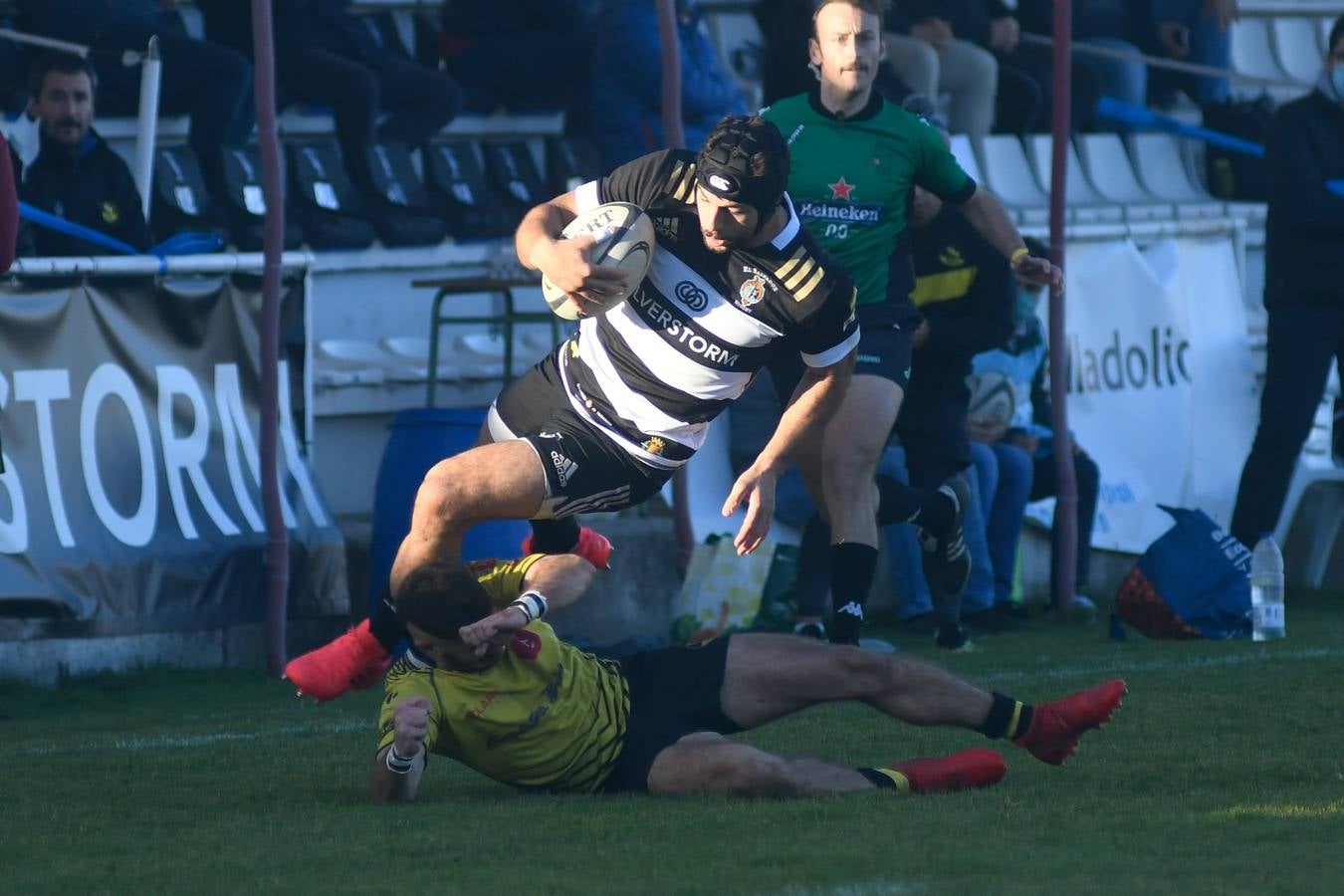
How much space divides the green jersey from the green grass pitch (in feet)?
5.51

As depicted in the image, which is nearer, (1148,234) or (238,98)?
(238,98)

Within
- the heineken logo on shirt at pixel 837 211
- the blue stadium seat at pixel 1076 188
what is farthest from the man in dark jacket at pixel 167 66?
the blue stadium seat at pixel 1076 188

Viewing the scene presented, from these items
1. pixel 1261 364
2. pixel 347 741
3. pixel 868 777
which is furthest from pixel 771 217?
pixel 1261 364

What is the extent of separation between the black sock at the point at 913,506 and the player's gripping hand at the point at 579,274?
3.19 m

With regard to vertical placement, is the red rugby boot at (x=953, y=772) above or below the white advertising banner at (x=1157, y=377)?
below

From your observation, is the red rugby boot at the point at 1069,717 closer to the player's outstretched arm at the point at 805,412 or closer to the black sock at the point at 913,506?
the player's outstretched arm at the point at 805,412

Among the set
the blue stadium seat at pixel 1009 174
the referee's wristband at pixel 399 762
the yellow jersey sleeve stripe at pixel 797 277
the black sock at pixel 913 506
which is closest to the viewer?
the referee's wristband at pixel 399 762

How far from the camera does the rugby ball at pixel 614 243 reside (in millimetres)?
6223

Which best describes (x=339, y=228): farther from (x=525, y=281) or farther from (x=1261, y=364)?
(x=1261, y=364)

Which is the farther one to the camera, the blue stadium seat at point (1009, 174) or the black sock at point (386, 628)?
the blue stadium seat at point (1009, 174)

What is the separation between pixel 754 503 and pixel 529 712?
95 centimetres

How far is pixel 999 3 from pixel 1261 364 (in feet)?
9.94

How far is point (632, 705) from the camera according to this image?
6.02 meters

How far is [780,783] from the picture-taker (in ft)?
18.7
